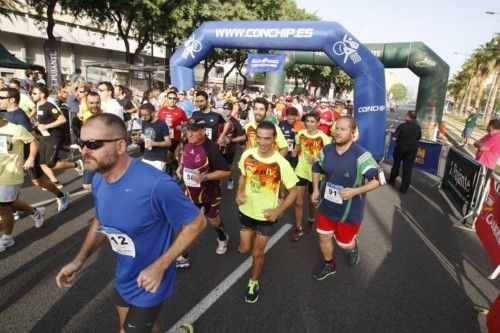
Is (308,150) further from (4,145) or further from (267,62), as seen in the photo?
(267,62)

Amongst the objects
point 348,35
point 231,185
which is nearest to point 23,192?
point 231,185

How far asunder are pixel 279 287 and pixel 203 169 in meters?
1.67

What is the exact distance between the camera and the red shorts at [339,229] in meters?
3.89

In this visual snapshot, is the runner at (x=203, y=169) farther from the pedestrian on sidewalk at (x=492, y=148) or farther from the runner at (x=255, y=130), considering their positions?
the pedestrian on sidewalk at (x=492, y=148)

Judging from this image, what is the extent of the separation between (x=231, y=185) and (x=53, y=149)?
3.75 metres

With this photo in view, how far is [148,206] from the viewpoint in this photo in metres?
1.93

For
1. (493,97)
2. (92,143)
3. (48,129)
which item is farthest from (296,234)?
(493,97)

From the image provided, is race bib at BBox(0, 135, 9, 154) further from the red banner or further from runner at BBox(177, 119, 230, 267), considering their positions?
the red banner

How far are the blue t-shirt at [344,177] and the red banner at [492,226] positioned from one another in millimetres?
1790

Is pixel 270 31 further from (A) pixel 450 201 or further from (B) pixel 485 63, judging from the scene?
(B) pixel 485 63

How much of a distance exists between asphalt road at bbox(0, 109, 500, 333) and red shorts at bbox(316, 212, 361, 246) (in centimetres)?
59

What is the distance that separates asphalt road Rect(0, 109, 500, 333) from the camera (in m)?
3.27

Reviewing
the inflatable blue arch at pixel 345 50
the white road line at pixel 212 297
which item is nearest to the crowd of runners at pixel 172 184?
the white road line at pixel 212 297

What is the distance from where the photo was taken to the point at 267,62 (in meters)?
14.2
